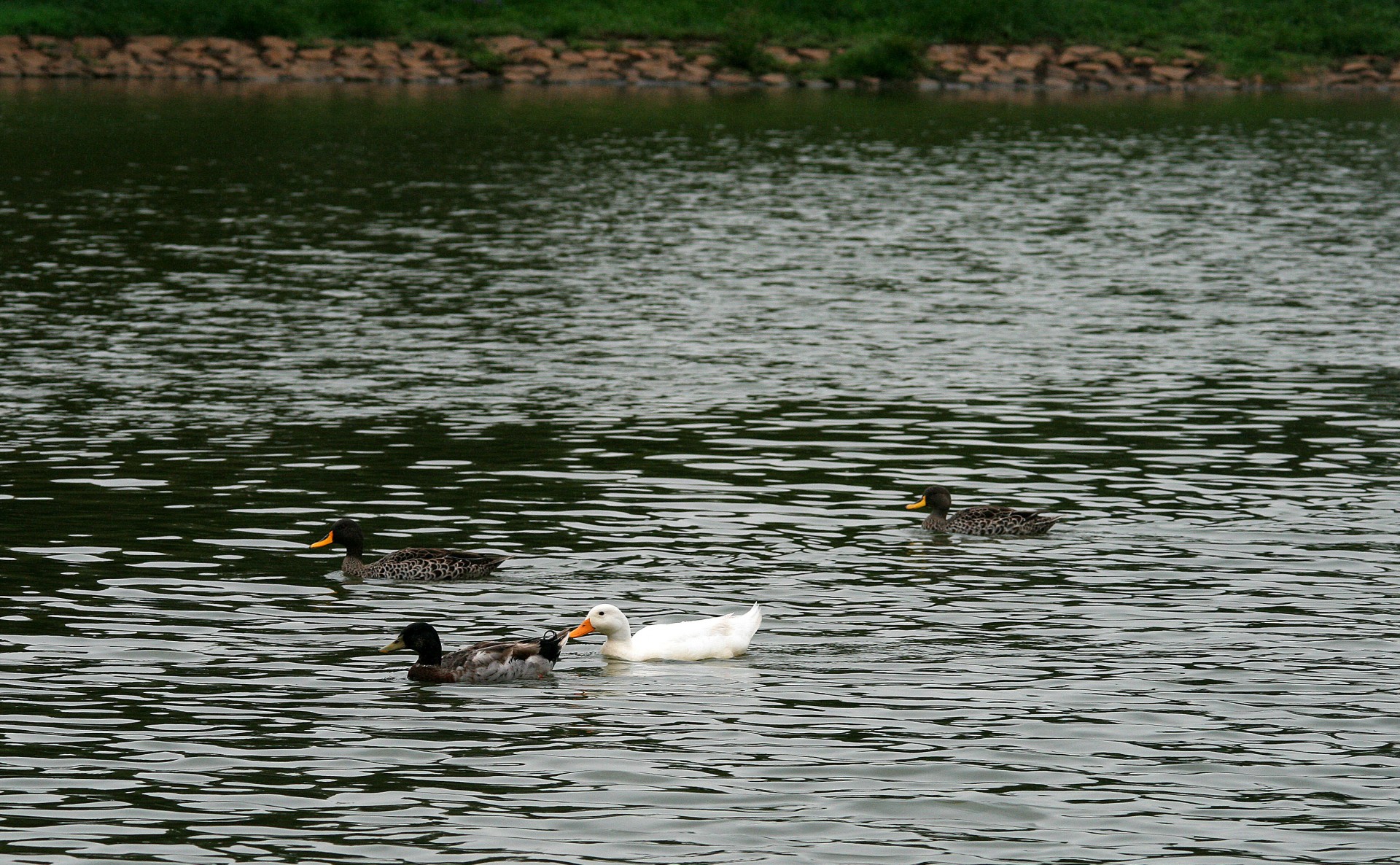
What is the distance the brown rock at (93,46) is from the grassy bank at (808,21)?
3.24 feet

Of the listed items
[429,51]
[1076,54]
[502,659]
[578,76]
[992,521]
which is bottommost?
[992,521]

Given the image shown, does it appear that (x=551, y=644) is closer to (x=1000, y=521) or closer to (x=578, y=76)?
(x=1000, y=521)

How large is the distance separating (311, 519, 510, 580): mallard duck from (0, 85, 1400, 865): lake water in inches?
8.6

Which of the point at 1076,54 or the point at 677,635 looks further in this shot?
the point at 1076,54

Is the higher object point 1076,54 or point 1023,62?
point 1076,54

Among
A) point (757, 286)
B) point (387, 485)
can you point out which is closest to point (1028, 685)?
point (387, 485)

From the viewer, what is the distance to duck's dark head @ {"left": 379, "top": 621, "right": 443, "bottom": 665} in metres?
16.1

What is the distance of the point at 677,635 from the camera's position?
1658 cm

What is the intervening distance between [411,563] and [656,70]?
250 ft

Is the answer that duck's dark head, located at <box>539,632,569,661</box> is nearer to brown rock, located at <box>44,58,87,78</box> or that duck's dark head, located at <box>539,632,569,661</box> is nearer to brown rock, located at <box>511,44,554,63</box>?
brown rock, located at <box>44,58,87,78</box>

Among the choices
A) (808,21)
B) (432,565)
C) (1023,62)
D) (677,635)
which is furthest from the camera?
(808,21)

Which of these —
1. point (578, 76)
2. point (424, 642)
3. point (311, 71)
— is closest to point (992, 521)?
point (424, 642)

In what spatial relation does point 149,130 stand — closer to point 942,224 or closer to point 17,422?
point 942,224

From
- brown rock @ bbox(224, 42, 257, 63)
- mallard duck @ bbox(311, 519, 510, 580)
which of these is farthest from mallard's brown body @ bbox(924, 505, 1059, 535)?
brown rock @ bbox(224, 42, 257, 63)
